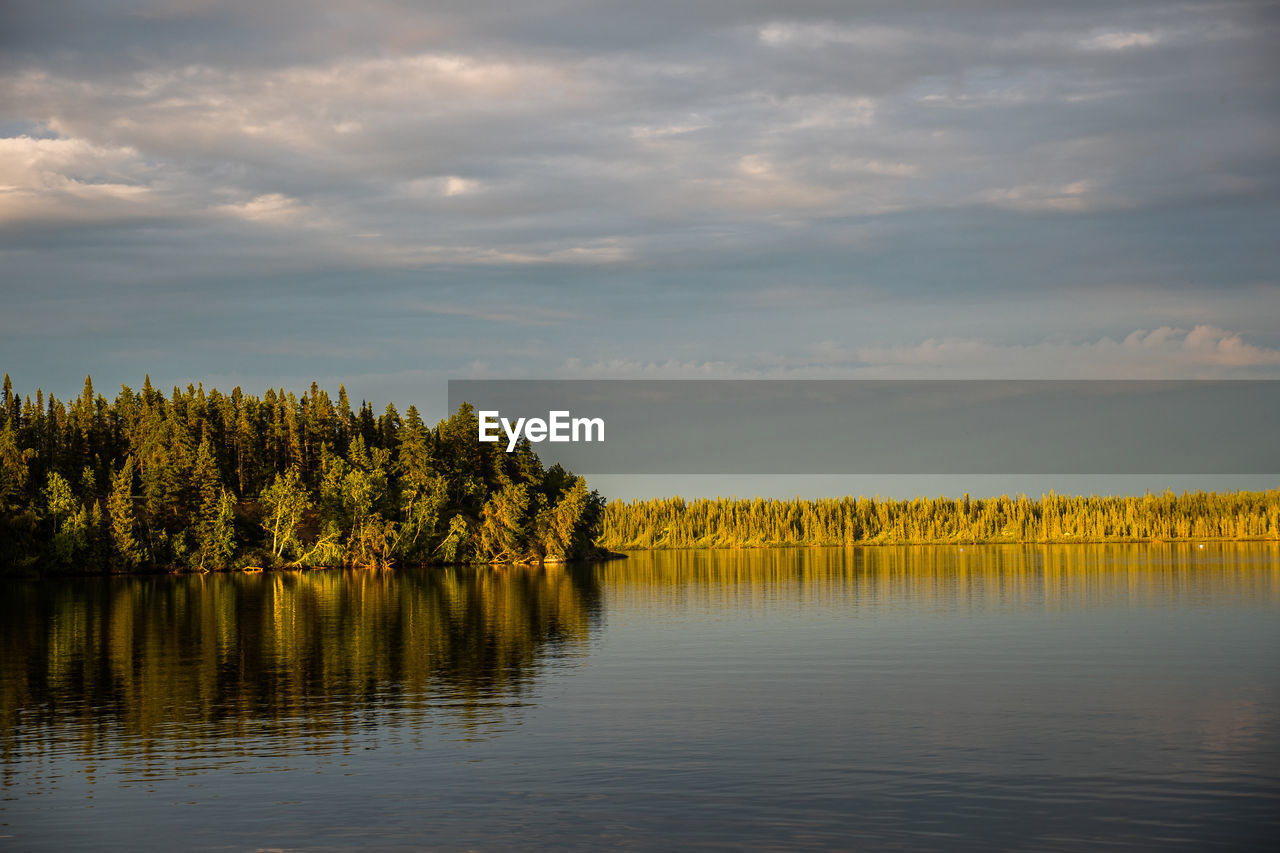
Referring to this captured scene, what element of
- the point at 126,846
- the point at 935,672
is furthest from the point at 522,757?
the point at 935,672

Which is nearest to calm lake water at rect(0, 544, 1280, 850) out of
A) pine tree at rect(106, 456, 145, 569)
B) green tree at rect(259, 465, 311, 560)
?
pine tree at rect(106, 456, 145, 569)

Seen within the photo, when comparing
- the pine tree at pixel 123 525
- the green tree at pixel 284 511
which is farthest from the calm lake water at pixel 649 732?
the green tree at pixel 284 511

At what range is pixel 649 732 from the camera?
35.9 metres

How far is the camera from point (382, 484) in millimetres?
189375

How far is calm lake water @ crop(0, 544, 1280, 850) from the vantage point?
25312 millimetres

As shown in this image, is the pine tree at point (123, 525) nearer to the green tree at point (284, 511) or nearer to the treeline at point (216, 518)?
the treeline at point (216, 518)

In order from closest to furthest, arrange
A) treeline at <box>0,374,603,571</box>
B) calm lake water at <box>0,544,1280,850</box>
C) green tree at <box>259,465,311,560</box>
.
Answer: calm lake water at <box>0,544,1280,850</box> < treeline at <box>0,374,603,571</box> < green tree at <box>259,465,311,560</box>

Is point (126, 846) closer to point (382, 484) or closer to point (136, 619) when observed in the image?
point (136, 619)

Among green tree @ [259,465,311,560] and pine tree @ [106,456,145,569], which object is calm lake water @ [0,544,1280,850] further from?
green tree @ [259,465,311,560]

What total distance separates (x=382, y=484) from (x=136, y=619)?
350 feet

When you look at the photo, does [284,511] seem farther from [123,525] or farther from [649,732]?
[649,732]

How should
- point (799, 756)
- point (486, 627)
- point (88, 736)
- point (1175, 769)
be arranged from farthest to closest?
point (486, 627) → point (88, 736) → point (799, 756) → point (1175, 769)

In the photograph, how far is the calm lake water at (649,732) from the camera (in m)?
25.3

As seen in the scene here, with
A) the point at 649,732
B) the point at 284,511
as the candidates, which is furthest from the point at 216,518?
the point at 649,732
